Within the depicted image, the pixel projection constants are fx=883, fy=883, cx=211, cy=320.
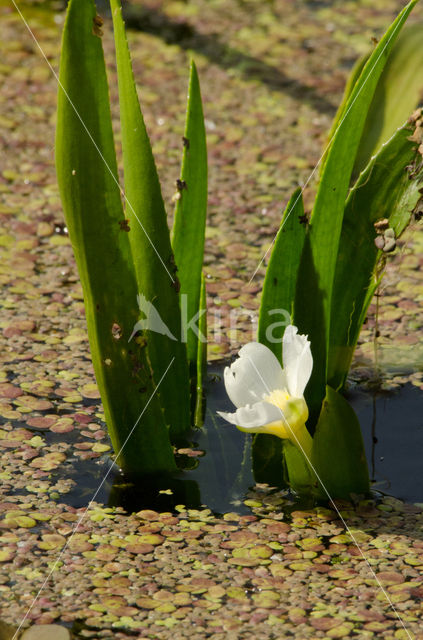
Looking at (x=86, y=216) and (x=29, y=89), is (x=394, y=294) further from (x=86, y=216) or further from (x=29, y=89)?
(x=29, y=89)

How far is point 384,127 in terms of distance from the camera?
6.52 feet

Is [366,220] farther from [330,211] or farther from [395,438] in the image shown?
[395,438]

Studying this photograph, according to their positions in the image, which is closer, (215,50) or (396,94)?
(396,94)

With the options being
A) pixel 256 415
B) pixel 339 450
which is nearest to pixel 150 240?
pixel 256 415

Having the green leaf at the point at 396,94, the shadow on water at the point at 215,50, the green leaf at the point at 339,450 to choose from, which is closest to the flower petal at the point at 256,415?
the green leaf at the point at 339,450

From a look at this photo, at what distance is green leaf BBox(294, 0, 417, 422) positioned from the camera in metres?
1.44

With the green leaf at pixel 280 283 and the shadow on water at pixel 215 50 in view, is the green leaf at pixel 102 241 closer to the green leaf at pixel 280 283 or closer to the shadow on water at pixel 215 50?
the green leaf at pixel 280 283

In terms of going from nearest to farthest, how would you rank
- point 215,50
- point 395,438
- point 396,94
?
point 395,438 < point 396,94 < point 215,50

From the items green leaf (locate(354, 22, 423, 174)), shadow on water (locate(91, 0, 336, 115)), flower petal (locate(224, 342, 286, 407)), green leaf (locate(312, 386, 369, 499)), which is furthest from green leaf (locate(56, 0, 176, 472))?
shadow on water (locate(91, 0, 336, 115))

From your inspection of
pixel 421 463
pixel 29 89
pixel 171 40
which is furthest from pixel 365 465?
pixel 171 40

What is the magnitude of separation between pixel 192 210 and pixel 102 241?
28cm

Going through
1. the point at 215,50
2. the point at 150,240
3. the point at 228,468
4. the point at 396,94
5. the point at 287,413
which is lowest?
the point at 228,468

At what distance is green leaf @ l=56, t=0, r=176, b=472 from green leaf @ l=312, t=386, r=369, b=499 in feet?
0.93

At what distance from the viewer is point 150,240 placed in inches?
59.8
